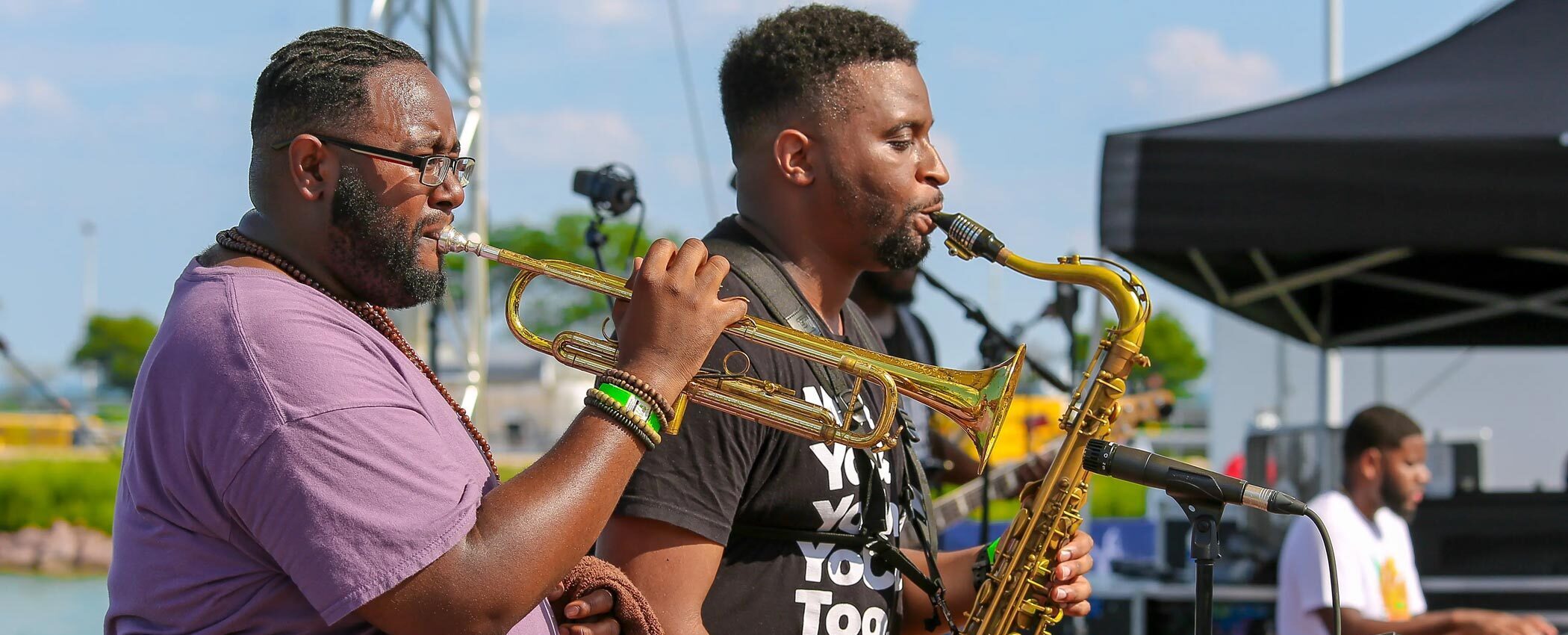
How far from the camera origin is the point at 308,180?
195 centimetres

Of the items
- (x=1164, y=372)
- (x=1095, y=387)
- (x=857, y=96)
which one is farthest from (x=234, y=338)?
(x=1164, y=372)

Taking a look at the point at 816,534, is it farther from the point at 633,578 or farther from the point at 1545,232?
the point at 1545,232

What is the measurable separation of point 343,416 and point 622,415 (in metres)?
0.37

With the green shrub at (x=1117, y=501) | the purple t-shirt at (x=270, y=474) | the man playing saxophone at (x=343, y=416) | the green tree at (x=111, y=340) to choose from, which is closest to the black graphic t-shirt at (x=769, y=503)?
the man playing saxophone at (x=343, y=416)

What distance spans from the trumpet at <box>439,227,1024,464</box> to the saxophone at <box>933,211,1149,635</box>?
0.41 metres

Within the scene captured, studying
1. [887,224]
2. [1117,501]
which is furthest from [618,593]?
[1117,501]

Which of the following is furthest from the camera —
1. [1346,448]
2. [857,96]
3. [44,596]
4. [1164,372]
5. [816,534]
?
[1164,372]

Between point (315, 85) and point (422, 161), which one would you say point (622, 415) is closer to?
point (422, 161)

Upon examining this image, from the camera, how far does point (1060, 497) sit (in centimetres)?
298

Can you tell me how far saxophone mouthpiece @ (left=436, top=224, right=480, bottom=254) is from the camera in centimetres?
208

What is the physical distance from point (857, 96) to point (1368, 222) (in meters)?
3.20


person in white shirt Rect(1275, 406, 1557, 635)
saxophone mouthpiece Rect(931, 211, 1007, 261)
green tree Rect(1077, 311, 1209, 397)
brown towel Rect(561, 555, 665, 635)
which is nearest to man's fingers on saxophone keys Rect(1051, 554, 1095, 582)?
saxophone mouthpiece Rect(931, 211, 1007, 261)

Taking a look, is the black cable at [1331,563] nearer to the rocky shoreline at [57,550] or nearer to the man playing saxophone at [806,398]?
the man playing saxophone at [806,398]

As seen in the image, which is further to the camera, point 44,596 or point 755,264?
point 44,596
